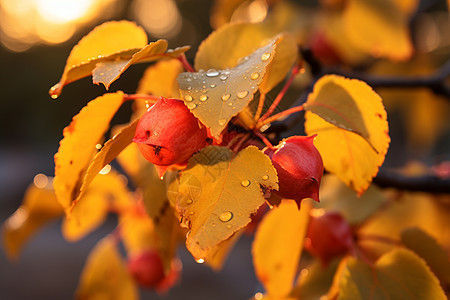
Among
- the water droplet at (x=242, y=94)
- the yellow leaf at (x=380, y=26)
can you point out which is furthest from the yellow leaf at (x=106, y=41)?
the yellow leaf at (x=380, y=26)

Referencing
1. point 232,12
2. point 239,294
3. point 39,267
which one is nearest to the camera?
point 232,12

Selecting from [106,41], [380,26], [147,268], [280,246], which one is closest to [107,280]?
[147,268]

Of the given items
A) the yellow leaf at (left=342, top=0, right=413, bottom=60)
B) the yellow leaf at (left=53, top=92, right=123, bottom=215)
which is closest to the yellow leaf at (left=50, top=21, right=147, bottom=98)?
the yellow leaf at (left=53, top=92, right=123, bottom=215)

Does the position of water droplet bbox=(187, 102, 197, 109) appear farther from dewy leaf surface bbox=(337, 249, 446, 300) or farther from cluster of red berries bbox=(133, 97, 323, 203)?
dewy leaf surface bbox=(337, 249, 446, 300)

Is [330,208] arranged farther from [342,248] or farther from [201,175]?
[201,175]

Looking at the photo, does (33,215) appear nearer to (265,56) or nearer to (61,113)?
(265,56)

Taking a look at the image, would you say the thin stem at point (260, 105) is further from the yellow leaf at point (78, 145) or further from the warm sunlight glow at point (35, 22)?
the warm sunlight glow at point (35, 22)

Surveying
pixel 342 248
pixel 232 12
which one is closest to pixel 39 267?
→ pixel 232 12
